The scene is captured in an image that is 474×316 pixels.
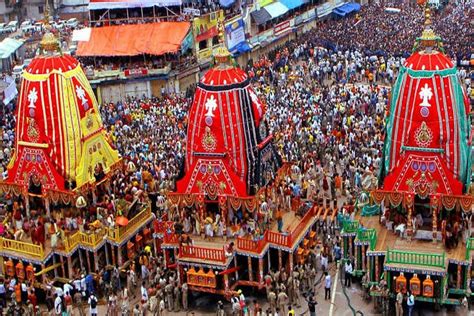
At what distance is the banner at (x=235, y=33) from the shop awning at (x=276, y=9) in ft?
14.0

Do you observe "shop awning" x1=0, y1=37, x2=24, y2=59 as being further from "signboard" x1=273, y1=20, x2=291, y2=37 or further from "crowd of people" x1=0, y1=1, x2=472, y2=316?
"signboard" x1=273, y1=20, x2=291, y2=37

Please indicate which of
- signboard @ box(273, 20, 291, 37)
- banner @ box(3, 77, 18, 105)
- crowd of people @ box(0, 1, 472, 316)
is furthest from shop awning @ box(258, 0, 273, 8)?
banner @ box(3, 77, 18, 105)

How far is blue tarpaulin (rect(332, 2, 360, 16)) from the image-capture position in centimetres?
6919

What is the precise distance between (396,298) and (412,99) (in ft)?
20.2

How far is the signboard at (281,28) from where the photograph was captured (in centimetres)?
6080

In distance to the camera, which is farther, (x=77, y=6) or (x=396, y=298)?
(x=77, y=6)

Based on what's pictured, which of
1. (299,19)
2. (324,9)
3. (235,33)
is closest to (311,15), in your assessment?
(324,9)

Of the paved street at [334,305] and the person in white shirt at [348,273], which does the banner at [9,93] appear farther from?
the person in white shirt at [348,273]

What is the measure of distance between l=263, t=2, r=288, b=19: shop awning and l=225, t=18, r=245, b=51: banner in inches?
168

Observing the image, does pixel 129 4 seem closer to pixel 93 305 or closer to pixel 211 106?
pixel 211 106

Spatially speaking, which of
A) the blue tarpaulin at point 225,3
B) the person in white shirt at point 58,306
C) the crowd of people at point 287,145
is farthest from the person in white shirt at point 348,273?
the blue tarpaulin at point 225,3

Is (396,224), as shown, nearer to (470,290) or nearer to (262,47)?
(470,290)

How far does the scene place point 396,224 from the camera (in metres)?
25.0

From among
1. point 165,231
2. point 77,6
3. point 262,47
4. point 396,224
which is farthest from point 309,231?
point 77,6
